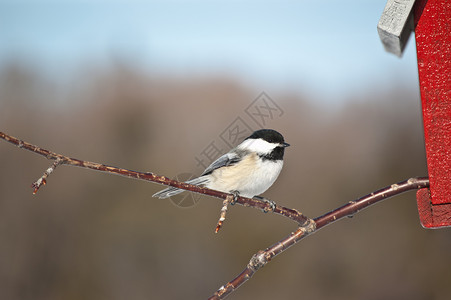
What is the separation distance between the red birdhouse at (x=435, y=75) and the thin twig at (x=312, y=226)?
8 cm

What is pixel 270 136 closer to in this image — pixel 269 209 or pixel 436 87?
pixel 269 209

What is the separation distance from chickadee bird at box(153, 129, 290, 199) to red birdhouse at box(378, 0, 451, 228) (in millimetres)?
591

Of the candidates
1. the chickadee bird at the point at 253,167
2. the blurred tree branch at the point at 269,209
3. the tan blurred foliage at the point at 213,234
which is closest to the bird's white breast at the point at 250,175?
the chickadee bird at the point at 253,167

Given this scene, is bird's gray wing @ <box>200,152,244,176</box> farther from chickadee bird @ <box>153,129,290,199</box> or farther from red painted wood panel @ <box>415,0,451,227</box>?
red painted wood panel @ <box>415,0,451,227</box>

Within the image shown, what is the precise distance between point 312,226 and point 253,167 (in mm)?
589

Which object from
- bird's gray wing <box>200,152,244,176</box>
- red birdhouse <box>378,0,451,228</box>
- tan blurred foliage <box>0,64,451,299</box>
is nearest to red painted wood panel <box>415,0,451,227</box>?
red birdhouse <box>378,0,451,228</box>

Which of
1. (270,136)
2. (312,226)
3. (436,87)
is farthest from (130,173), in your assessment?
(436,87)

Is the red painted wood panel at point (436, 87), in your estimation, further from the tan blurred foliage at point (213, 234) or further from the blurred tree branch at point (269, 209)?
the tan blurred foliage at point (213, 234)

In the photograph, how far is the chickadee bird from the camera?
191 centimetres

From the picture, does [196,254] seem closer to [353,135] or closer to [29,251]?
[29,251]

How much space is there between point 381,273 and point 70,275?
4433mm

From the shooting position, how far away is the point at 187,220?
21.2 ft

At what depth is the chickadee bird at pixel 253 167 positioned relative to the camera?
1914 millimetres

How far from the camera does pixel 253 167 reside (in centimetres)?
195
